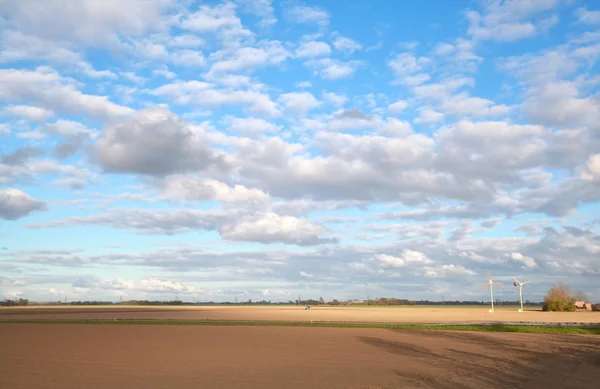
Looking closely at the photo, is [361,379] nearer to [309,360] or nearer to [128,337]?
[309,360]

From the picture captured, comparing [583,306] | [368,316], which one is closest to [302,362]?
[368,316]

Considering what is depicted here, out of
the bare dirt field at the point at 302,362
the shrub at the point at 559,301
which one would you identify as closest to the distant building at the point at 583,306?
the shrub at the point at 559,301

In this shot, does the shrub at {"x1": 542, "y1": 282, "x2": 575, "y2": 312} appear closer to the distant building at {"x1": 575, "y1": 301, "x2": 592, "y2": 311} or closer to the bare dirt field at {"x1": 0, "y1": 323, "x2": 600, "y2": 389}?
the distant building at {"x1": 575, "y1": 301, "x2": 592, "y2": 311}

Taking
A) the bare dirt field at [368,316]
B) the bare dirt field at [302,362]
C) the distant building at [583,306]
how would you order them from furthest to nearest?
the distant building at [583,306], the bare dirt field at [368,316], the bare dirt field at [302,362]

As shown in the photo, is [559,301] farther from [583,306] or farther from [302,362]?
[302,362]

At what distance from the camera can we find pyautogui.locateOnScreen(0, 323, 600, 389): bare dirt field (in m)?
22.4

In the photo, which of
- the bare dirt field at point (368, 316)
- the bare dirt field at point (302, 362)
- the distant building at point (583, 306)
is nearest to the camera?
the bare dirt field at point (302, 362)

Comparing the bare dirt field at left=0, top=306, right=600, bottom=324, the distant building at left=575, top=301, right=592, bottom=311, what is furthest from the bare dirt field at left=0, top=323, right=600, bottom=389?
the distant building at left=575, top=301, right=592, bottom=311

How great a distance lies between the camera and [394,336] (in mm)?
48062

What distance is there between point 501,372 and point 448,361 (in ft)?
15.7

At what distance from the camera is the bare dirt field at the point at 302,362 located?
2236 centimetres

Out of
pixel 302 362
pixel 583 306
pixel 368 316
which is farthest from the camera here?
pixel 583 306

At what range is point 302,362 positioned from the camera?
29781 mm

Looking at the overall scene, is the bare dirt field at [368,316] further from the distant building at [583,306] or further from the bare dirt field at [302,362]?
the bare dirt field at [302,362]
